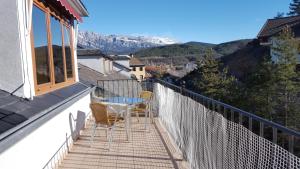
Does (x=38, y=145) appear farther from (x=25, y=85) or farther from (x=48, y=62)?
(x=48, y=62)

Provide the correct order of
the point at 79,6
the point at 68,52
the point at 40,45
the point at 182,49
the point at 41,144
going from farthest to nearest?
1. the point at 182,49
2. the point at 68,52
3. the point at 79,6
4. the point at 40,45
5. the point at 41,144

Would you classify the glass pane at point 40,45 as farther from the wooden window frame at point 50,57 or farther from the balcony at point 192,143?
the balcony at point 192,143

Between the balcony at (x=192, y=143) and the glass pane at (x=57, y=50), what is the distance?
1.19m

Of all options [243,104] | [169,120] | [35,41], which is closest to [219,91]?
[243,104]

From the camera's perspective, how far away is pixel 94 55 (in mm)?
30031

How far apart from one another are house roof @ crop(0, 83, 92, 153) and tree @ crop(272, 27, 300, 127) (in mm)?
25257

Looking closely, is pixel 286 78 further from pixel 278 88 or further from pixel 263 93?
pixel 263 93

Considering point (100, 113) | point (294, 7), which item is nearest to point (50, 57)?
point (100, 113)

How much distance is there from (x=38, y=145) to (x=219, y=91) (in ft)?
107

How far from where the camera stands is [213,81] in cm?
3609

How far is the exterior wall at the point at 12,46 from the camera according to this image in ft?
11.8

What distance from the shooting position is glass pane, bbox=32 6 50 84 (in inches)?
170

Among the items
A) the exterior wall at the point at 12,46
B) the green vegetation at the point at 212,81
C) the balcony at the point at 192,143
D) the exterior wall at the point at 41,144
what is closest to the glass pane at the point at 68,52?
the exterior wall at the point at 41,144

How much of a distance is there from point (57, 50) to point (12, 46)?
2119 mm
